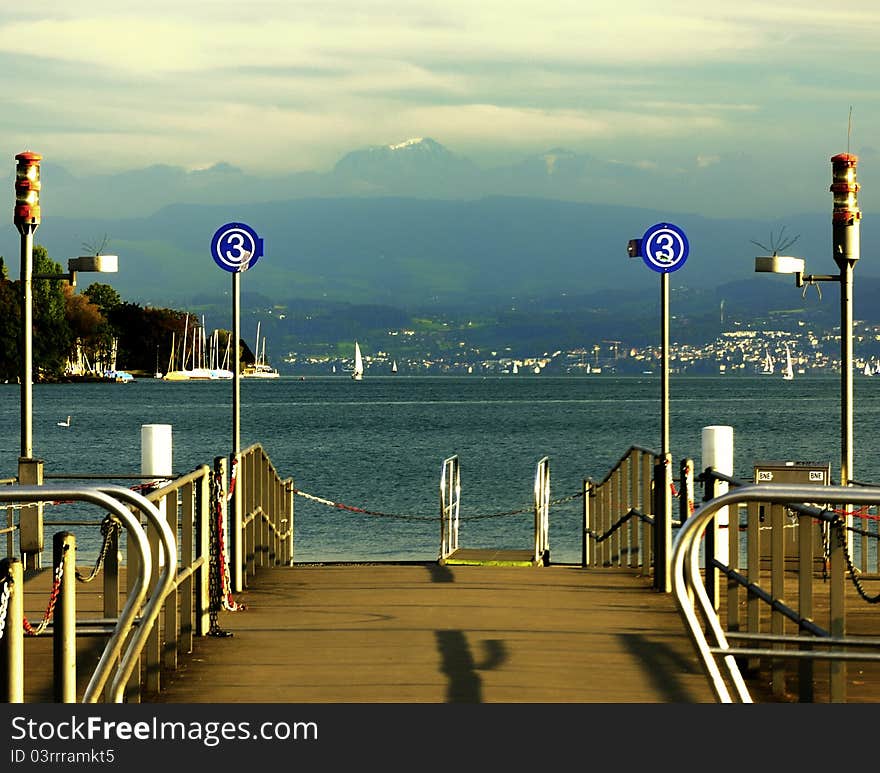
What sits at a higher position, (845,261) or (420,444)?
(845,261)

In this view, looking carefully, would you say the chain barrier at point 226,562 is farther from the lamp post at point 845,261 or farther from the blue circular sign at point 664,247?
the lamp post at point 845,261

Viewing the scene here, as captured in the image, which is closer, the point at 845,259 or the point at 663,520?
the point at 663,520

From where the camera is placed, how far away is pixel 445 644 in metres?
10.2

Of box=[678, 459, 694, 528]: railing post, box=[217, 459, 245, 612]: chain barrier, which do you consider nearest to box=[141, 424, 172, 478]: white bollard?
box=[217, 459, 245, 612]: chain barrier

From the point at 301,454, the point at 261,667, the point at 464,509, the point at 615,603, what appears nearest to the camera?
the point at 261,667

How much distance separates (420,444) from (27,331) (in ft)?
213

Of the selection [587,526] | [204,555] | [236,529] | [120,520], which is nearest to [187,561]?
[204,555]

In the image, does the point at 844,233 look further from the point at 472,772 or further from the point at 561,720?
the point at 472,772

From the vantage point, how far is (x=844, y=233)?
48.7 ft

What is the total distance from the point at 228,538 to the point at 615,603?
3004 mm

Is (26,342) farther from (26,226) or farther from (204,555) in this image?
(204,555)

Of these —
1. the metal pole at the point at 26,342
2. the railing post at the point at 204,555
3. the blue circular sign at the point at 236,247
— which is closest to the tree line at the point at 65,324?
the metal pole at the point at 26,342

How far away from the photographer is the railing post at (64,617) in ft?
21.0

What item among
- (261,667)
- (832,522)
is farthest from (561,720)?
(261,667)
